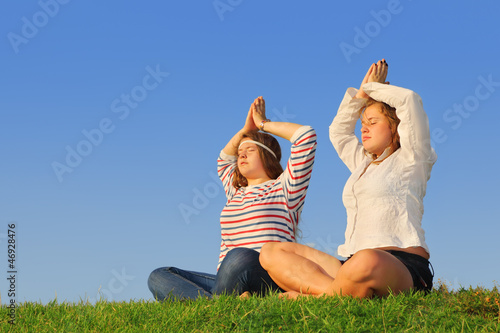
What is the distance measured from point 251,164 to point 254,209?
73cm

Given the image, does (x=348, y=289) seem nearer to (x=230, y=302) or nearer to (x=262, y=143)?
(x=230, y=302)

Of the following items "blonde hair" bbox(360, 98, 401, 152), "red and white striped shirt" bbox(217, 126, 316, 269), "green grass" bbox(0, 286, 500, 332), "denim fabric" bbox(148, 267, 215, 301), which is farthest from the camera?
"denim fabric" bbox(148, 267, 215, 301)

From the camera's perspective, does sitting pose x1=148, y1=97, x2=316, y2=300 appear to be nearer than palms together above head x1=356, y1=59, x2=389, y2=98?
Yes

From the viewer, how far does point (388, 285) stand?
15.3 feet

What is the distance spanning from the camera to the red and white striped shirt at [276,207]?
6047 mm

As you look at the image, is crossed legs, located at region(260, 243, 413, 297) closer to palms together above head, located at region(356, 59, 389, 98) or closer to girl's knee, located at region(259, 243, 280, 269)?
girl's knee, located at region(259, 243, 280, 269)

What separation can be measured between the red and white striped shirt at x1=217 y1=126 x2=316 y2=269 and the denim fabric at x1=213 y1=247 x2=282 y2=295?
507mm

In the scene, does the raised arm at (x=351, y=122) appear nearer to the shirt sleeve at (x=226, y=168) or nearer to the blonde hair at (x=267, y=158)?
the blonde hair at (x=267, y=158)

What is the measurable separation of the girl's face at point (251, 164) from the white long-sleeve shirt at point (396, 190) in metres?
1.46

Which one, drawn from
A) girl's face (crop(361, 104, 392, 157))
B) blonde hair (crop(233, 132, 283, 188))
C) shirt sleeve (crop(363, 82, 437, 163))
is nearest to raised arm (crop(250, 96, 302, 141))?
blonde hair (crop(233, 132, 283, 188))

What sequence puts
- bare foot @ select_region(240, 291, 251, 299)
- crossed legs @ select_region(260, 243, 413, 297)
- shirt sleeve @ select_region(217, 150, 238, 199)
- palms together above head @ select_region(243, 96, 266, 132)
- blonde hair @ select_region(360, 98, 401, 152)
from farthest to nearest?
shirt sleeve @ select_region(217, 150, 238, 199) → palms together above head @ select_region(243, 96, 266, 132) → blonde hair @ select_region(360, 98, 401, 152) → bare foot @ select_region(240, 291, 251, 299) → crossed legs @ select_region(260, 243, 413, 297)

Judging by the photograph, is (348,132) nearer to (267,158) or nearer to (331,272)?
(267,158)

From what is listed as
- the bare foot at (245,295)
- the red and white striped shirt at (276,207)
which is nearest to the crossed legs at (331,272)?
the bare foot at (245,295)

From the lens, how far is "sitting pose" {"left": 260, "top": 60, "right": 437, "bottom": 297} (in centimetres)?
479
